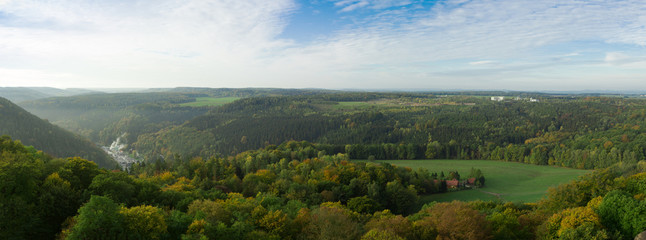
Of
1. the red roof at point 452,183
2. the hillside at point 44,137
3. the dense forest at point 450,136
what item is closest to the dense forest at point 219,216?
the red roof at point 452,183

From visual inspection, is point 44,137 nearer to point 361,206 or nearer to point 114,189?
point 114,189

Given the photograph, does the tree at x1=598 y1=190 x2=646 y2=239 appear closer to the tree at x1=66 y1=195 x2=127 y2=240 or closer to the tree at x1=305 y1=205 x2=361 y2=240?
the tree at x1=305 y1=205 x2=361 y2=240

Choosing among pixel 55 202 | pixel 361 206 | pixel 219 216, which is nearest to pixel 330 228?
pixel 219 216

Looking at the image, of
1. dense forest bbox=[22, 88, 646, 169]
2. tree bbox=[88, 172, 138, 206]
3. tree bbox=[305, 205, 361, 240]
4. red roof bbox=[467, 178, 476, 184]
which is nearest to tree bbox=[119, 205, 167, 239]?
tree bbox=[88, 172, 138, 206]

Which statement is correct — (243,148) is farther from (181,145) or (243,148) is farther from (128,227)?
(128,227)

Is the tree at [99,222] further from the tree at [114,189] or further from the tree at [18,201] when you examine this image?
the tree at [114,189]

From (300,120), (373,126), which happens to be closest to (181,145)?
(300,120)
